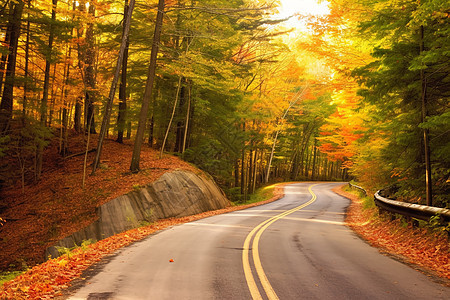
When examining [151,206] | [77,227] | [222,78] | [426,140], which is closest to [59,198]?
[77,227]

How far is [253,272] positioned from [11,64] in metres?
16.7

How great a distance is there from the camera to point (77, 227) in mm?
13758

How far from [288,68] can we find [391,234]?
21.7 metres

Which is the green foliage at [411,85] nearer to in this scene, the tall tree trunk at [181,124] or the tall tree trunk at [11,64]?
the tall tree trunk at [11,64]

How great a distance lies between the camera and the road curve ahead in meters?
4.91

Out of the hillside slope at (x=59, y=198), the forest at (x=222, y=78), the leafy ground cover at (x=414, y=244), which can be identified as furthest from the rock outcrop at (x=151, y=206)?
the leafy ground cover at (x=414, y=244)

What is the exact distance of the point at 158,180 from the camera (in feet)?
55.4

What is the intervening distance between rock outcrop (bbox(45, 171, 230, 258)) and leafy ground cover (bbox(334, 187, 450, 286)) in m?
8.77

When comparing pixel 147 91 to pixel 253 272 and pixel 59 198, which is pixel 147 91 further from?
pixel 253 272

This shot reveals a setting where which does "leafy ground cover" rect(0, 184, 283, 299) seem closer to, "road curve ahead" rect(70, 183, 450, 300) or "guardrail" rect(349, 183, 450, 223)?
"road curve ahead" rect(70, 183, 450, 300)

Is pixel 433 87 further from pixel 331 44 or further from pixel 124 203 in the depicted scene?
pixel 124 203

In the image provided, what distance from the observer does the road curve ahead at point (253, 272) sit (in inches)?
193

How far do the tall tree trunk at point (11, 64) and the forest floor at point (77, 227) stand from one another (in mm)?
4137

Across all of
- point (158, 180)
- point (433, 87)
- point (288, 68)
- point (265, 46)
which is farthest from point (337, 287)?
point (288, 68)
